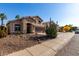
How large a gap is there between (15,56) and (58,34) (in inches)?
188

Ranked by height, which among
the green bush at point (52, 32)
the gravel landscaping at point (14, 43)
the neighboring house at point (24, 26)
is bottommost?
the gravel landscaping at point (14, 43)

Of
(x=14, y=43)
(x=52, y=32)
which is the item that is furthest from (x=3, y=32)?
(x=52, y=32)

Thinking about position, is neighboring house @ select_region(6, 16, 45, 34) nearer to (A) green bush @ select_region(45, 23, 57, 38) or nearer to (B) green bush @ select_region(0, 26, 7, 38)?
(B) green bush @ select_region(0, 26, 7, 38)

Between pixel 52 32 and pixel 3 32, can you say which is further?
pixel 52 32

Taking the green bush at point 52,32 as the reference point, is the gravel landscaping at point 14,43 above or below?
below

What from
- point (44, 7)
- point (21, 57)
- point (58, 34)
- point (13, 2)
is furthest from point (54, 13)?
point (58, 34)

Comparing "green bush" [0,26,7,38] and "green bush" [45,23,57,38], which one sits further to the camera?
"green bush" [45,23,57,38]

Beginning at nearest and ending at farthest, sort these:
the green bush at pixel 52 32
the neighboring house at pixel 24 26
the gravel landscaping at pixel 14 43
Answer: the gravel landscaping at pixel 14 43
the neighboring house at pixel 24 26
the green bush at pixel 52 32

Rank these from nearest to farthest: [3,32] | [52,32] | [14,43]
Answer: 1. [14,43]
2. [3,32]
3. [52,32]

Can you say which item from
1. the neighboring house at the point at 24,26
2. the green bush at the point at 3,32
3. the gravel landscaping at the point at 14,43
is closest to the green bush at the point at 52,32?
the neighboring house at the point at 24,26

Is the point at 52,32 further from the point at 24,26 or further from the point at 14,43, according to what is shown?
the point at 14,43

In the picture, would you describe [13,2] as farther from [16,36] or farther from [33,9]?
[16,36]

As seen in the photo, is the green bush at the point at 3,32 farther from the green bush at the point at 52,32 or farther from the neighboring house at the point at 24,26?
the green bush at the point at 52,32

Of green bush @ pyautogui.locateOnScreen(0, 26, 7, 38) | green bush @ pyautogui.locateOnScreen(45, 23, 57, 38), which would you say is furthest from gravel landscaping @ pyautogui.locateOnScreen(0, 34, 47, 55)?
green bush @ pyautogui.locateOnScreen(45, 23, 57, 38)
